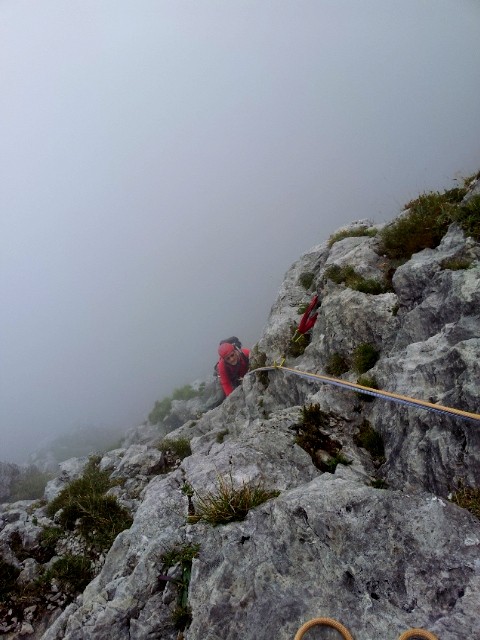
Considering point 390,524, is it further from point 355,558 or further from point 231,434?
point 231,434

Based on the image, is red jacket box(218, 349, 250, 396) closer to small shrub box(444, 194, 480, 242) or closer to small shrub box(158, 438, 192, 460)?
small shrub box(158, 438, 192, 460)

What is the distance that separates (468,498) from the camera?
4.73 m

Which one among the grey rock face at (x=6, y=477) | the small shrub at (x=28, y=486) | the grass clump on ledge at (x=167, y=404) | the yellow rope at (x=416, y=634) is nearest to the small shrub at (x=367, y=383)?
the yellow rope at (x=416, y=634)

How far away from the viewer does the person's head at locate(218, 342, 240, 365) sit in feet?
66.7

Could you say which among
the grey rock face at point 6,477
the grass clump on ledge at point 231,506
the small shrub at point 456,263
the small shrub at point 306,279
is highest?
the small shrub at point 456,263

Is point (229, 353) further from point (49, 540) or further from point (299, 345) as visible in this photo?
point (49, 540)

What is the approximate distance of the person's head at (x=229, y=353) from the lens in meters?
20.3

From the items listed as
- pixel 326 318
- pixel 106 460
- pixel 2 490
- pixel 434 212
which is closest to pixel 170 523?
pixel 326 318

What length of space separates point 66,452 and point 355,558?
Answer: 56572mm

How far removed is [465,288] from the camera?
7395 mm

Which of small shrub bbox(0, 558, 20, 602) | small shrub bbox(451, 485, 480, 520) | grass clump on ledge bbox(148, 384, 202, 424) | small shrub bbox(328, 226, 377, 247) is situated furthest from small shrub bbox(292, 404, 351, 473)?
grass clump on ledge bbox(148, 384, 202, 424)

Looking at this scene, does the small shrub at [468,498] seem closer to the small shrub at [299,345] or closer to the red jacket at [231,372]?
the small shrub at [299,345]

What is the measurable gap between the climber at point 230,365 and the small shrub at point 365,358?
37.9 ft

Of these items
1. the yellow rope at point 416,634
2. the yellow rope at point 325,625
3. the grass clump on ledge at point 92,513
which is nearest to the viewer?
the yellow rope at point 416,634
